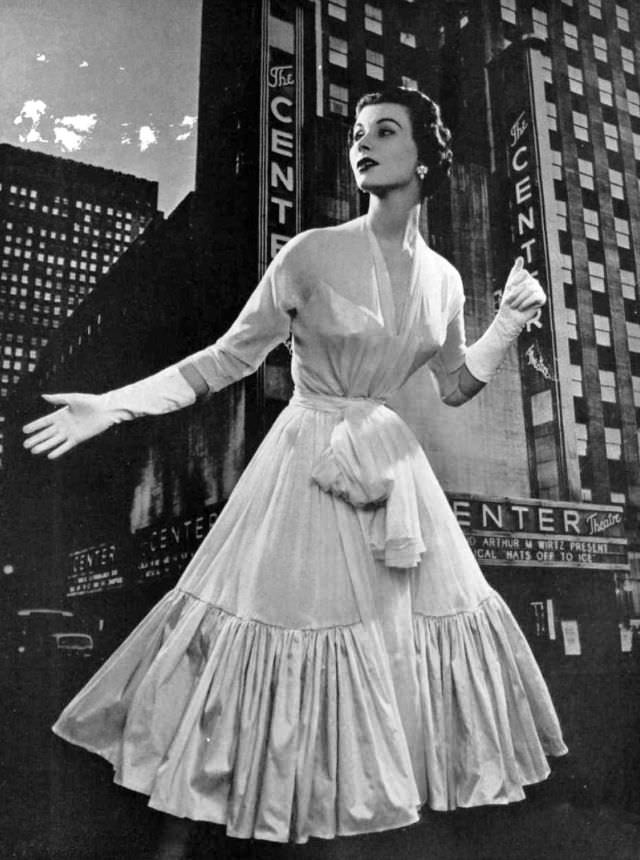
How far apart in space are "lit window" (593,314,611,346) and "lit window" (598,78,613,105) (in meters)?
0.83

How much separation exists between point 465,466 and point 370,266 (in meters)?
0.82

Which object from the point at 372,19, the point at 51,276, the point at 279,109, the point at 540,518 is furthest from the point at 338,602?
the point at 372,19

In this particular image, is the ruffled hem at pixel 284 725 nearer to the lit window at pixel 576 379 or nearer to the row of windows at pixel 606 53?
the lit window at pixel 576 379

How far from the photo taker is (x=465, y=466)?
7.81ft

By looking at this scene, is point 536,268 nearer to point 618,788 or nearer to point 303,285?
point 303,285

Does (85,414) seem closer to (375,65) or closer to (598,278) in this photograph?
(375,65)

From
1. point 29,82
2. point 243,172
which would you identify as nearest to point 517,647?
point 243,172

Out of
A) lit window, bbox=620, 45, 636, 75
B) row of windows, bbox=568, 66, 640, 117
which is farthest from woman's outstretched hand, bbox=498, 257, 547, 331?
lit window, bbox=620, 45, 636, 75

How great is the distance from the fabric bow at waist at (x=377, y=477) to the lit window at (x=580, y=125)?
5.52 feet

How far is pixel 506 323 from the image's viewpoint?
76.9 inches

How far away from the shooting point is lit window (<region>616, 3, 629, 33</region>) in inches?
113

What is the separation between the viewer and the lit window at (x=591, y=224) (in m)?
2.81

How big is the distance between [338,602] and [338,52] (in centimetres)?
163

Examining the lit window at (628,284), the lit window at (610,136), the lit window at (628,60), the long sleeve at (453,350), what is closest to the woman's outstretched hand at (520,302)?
the long sleeve at (453,350)
